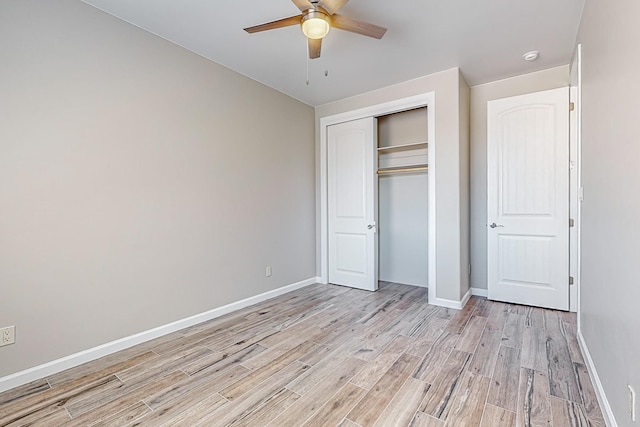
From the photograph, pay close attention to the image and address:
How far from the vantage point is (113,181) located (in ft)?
7.83

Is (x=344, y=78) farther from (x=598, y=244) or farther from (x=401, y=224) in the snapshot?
(x=598, y=244)

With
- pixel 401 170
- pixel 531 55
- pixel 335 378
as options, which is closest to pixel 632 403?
pixel 335 378

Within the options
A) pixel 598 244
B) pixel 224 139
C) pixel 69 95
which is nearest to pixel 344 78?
pixel 224 139

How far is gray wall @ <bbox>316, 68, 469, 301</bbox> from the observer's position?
3.31m

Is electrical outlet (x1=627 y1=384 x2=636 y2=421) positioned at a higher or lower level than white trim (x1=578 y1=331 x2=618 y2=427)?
higher

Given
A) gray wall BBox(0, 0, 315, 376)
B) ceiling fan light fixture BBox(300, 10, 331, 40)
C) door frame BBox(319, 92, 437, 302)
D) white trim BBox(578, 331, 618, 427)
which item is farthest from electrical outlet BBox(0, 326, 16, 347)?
white trim BBox(578, 331, 618, 427)

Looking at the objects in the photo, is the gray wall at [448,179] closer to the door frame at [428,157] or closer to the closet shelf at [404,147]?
the door frame at [428,157]

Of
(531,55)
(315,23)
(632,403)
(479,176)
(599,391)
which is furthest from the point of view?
(479,176)

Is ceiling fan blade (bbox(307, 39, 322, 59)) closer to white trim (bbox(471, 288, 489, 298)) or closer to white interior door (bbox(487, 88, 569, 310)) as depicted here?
white interior door (bbox(487, 88, 569, 310))

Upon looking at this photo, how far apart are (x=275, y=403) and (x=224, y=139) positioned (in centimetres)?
255

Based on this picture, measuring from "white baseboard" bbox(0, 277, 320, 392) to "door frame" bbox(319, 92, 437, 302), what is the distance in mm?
1364

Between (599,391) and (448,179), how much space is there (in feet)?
7.18

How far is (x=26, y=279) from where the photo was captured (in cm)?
199

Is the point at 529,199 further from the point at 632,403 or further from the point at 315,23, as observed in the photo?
the point at 315,23
